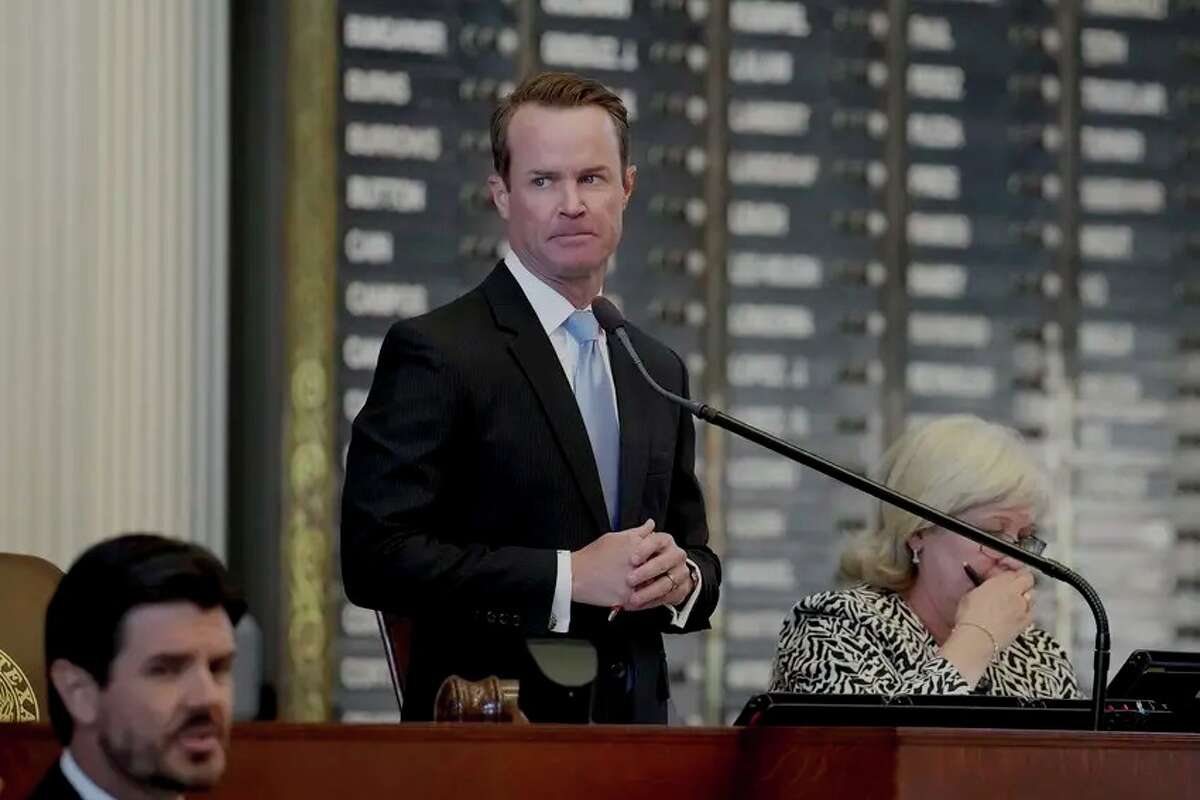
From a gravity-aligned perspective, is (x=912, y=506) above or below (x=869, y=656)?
above

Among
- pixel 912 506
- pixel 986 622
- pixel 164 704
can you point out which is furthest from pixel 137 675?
pixel 986 622

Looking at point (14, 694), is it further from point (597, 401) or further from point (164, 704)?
point (164, 704)

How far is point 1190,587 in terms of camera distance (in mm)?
5906

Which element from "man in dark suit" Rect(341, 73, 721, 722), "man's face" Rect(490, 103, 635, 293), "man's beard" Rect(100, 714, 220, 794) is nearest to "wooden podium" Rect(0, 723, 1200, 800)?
"man in dark suit" Rect(341, 73, 721, 722)

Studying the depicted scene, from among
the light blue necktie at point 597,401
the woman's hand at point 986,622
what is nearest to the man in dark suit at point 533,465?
the light blue necktie at point 597,401

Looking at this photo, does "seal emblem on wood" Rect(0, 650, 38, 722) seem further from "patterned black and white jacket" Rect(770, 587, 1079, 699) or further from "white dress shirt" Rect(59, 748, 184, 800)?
"white dress shirt" Rect(59, 748, 184, 800)

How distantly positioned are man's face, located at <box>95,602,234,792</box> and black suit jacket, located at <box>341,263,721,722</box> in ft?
2.82

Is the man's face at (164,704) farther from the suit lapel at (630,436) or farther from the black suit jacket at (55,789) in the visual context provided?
the suit lapel at (630,436)

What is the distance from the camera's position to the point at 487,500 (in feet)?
9.43

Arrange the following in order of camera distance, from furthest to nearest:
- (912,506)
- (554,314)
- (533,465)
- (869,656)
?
1. (869,656)
2. (554,314)
3. (533,465)
4. (912,506)

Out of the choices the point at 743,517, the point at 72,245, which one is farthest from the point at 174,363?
the point at 743,517

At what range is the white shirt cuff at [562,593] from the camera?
9.02ft

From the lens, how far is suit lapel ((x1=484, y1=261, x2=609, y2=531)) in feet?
9.43

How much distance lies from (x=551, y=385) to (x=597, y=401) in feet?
0.30
